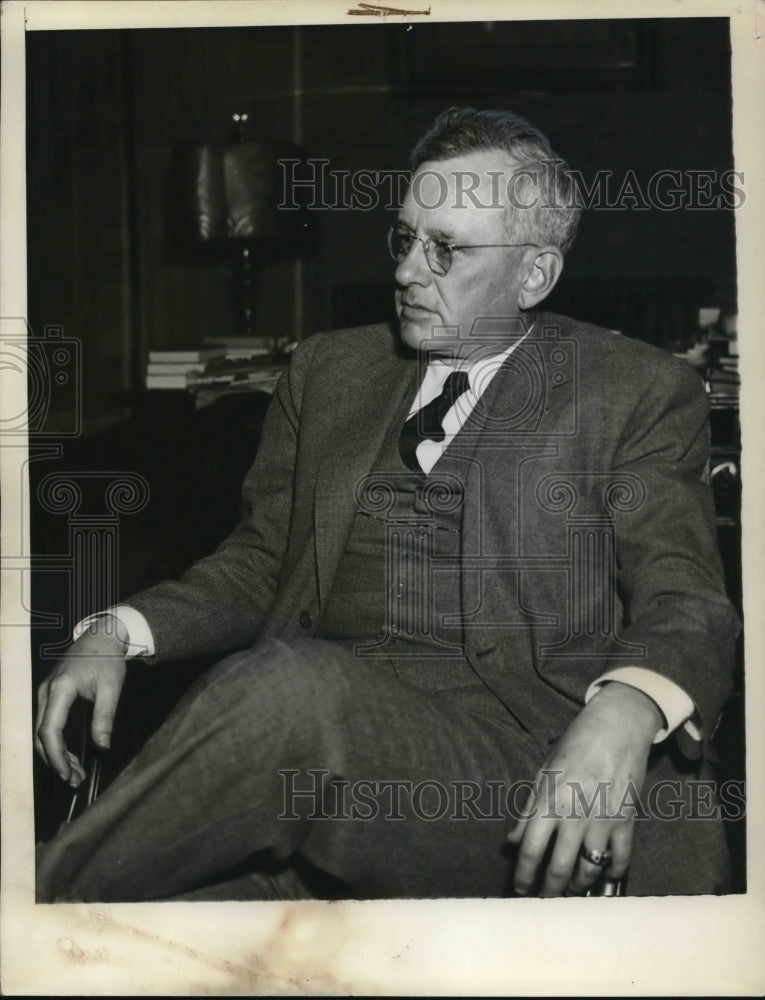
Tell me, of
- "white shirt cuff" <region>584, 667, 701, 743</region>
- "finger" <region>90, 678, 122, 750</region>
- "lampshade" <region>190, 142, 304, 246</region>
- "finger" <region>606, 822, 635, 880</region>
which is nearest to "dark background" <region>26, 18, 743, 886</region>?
"lampshade" <region>190, 142, 304, 246</region>

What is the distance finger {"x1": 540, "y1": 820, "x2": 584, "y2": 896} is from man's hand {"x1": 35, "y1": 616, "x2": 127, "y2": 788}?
59 centimetres

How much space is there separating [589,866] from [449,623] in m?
0.39

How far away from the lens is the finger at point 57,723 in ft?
4.85

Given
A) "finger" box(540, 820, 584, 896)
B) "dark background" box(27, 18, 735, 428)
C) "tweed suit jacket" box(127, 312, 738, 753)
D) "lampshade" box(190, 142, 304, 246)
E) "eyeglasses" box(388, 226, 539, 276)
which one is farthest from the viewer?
"lampshade" box(190, 142, 304, 246)

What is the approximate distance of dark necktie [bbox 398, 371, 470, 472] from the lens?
175cm

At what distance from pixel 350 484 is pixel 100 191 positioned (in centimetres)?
215

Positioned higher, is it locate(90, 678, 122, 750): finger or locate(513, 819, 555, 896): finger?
locate(90, 678, 122, 750): finger

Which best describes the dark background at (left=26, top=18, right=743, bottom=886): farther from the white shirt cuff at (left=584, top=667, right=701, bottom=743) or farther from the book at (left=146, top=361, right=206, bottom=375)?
the white shirt cuff at (left=584, top=667, right=701, bottom=743)

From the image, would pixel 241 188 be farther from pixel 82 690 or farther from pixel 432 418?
pixel 82 690

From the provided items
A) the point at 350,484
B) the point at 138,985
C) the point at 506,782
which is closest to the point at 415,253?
the point at 350,484

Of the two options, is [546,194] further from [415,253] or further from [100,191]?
[100,191]

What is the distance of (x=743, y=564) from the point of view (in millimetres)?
1663

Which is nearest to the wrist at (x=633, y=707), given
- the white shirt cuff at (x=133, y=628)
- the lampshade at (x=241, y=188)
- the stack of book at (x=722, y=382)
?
the white shirt cuff at (x=133, y=628)

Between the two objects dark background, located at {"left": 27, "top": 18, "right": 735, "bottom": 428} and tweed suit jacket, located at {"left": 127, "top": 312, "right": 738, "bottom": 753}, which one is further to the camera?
dark background, located at {"left": 27, "top": 18, "right": 735, "bottom": 428}
